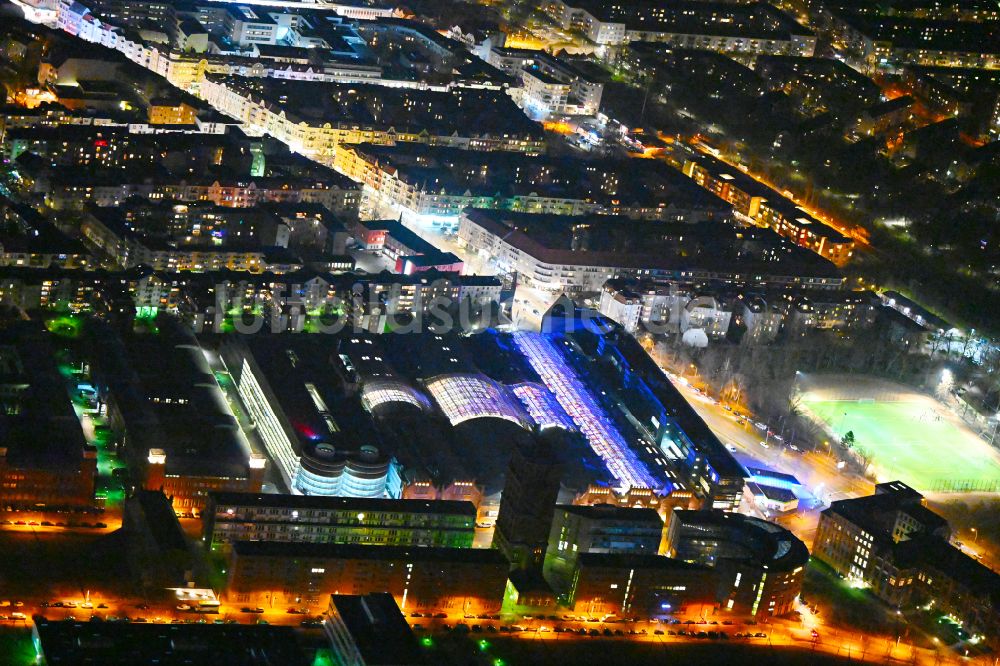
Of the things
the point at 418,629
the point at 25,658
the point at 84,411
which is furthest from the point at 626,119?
the point at 25,658

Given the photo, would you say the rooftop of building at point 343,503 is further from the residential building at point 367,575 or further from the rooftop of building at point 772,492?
the rooftop of building at point 772,492

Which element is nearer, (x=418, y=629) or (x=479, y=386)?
(x=418, y=629)

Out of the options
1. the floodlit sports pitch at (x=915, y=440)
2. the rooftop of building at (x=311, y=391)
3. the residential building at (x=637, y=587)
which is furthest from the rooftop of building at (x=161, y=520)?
the floodlit sports pitch at (x=915, y=440)

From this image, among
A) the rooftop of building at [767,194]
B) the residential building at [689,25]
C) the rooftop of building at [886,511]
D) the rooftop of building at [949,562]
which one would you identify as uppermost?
the residential building at [689,25]

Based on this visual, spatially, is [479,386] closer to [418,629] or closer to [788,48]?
[418,629]

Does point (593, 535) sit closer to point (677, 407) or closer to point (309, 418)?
point (309, 418)

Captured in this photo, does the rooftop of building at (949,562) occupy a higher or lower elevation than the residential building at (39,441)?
higher
